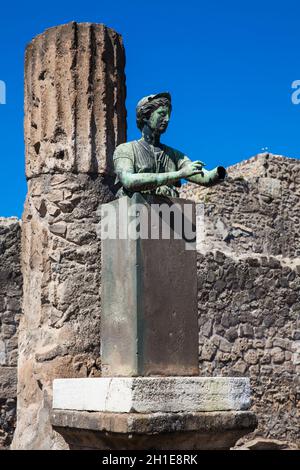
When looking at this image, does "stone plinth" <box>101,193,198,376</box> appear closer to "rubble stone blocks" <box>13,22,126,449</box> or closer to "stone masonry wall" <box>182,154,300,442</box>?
"rubble stone blocks" <box>13,22,126,449</box>

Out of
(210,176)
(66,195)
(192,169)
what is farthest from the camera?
(66,195)

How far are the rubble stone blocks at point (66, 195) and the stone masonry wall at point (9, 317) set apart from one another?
549mm

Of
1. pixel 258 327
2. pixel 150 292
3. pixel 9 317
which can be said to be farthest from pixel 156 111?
pixel 258 327

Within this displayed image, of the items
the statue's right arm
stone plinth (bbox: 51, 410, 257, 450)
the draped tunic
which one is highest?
the draped tunic

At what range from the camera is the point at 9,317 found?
7.65 m

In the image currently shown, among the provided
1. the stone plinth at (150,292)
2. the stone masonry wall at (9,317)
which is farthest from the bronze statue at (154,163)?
the stone masonry wall at (9,317)

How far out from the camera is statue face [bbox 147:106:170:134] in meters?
5.67

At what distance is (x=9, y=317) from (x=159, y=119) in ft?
9.24

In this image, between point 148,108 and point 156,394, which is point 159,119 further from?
point 156,394

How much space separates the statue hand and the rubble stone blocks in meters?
1.57

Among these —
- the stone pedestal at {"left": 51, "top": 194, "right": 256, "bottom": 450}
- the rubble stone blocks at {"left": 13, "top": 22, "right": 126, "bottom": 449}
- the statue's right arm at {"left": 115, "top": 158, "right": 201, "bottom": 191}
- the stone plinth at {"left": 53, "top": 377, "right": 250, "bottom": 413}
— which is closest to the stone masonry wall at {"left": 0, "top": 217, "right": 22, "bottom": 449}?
the rubble stone blocks at {"left": 13, "top": 22, "right": 126, "bottom": 449}

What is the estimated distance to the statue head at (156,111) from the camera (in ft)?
18.5

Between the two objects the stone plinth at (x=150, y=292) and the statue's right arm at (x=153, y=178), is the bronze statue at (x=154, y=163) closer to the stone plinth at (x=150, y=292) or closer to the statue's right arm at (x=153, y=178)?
the statue's right arm at (x=153, y=178)

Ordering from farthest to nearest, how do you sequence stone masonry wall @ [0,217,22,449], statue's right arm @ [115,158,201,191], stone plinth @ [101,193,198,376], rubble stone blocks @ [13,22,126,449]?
stone masonry wall @ [0,217,22,449] → rubble stone blocks @ [13,22,126,449] → statue's right arm @ [115,158,201,191] → stone plinth @ [101,193,198,376]
